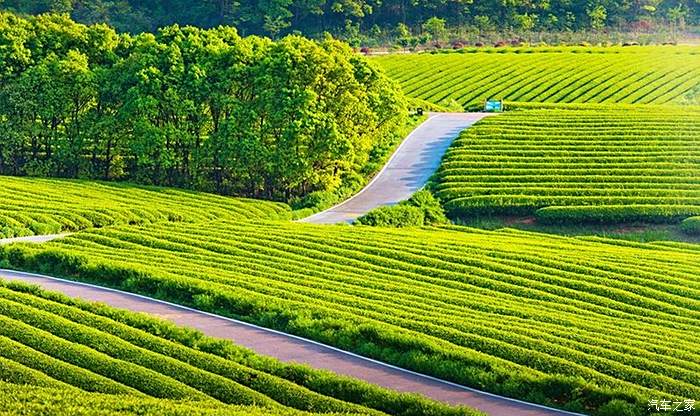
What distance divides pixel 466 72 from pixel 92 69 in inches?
1499

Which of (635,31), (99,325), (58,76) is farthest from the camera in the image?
(635,31)

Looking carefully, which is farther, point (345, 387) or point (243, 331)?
point (243, 331)

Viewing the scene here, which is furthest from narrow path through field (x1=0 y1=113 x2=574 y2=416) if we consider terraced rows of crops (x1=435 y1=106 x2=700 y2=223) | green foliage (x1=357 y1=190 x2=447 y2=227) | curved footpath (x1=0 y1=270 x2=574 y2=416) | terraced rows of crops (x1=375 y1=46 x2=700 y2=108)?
terraced rows of crops (x1=375 y1=46 x2=700 y2=108)

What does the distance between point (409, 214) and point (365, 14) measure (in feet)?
196

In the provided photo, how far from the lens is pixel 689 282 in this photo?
Result: 34.1 metres

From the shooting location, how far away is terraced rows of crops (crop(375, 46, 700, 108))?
78.3 meters

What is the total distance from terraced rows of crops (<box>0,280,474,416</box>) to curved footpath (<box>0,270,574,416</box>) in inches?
44.4

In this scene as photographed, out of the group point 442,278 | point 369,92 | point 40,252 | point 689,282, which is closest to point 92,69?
point 369,92

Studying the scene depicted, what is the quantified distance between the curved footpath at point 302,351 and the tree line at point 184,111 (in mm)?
19781

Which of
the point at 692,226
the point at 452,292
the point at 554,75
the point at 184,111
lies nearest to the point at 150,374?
the point at 452,292

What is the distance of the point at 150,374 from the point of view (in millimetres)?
23719

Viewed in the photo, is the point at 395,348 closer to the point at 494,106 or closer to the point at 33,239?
the point at 33,239

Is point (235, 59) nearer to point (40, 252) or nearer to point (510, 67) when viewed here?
point (40, 252)

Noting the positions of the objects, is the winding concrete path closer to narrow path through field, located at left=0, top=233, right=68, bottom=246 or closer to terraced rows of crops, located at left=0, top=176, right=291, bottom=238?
terraced rows of crops, located at left=0, top=176, right=291, bottom=238
